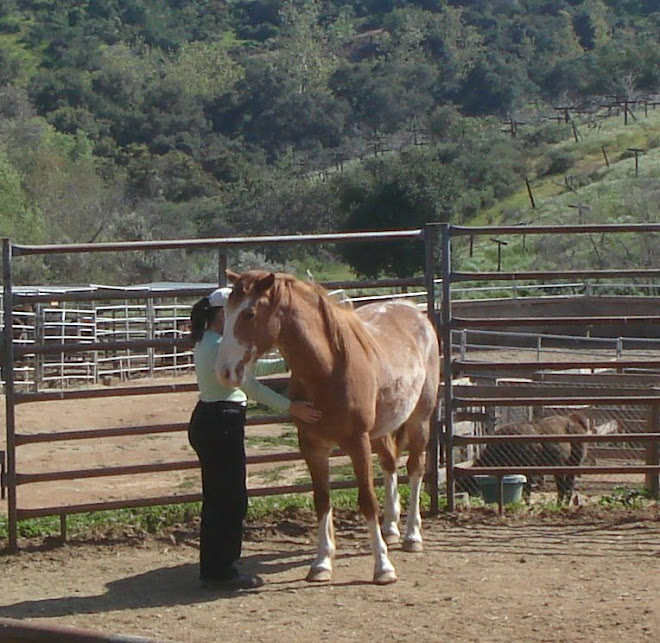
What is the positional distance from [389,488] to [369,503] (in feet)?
2.36

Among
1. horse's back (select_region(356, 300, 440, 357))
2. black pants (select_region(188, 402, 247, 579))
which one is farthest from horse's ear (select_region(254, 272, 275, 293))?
horse's back (select_region(356, 300, 440, 357))

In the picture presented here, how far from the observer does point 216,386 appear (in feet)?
19.6

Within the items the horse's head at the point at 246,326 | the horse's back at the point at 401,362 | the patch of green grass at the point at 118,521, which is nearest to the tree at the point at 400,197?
the patch of green grass at the point at 118,521

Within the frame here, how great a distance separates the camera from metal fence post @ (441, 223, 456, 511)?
7.47 m

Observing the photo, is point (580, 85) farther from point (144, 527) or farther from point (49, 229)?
point (144, 527)

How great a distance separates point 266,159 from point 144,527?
76.0 metres

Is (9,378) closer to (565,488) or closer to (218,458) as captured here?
(218,458)

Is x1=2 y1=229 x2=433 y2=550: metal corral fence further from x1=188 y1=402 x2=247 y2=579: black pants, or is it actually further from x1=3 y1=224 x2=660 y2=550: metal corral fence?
x1=188 y1=402 x2=247 y2=579: black pants

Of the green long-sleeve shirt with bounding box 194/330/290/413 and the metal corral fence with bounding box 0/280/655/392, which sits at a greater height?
the green long-sleeve shirt with bounding box 194/330/290/413

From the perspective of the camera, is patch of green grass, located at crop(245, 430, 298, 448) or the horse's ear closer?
the horse's ear

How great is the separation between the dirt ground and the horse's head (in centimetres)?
113

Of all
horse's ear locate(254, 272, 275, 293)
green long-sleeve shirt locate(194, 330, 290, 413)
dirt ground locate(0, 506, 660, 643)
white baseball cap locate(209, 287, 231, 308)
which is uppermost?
horse's ear locate(254, 272, 275, 293)

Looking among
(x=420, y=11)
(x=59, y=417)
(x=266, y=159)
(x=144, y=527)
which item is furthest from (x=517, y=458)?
(x=420, y=11)

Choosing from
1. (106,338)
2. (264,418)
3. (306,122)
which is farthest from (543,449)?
(306,122)
